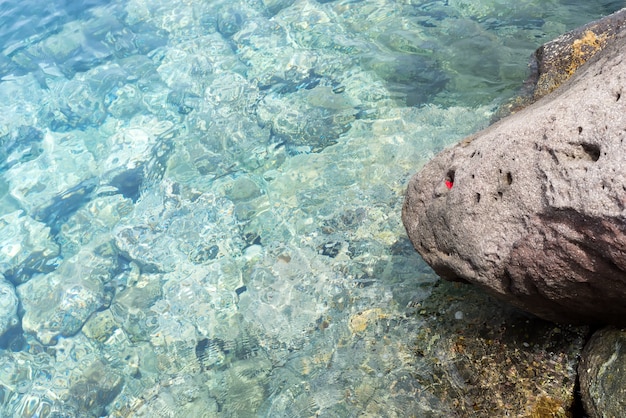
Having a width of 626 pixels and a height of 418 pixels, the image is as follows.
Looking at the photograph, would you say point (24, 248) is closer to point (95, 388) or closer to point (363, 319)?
point (95, 388)

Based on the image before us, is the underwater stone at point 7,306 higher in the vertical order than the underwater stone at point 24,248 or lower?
lower

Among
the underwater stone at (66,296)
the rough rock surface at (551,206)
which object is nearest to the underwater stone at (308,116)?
the underwater stone at (66,296)

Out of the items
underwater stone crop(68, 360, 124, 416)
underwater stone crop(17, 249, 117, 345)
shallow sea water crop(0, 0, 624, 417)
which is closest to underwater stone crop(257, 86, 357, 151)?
shallow sea water crop(0, 0, 624, 417)

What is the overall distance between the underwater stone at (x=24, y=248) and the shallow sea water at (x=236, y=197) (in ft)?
0.10

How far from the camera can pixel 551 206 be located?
8.20 ft

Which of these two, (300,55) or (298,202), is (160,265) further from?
(300,55)

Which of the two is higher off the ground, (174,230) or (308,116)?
(308,116)

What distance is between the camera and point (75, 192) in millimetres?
6711

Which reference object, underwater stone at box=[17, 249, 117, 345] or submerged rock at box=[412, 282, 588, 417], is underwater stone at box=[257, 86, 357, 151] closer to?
underwater stone at box=[17, 249, 117, 345]

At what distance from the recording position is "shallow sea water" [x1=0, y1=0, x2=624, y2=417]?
14.1 ft

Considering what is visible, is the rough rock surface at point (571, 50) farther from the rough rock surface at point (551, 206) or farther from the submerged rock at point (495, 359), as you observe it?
the submerged rock at point (495, 359)

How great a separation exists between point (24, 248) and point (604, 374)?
5.84m

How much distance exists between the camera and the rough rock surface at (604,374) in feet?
8.31

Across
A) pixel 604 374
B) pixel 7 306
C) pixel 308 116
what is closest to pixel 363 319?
pixel 604 374
